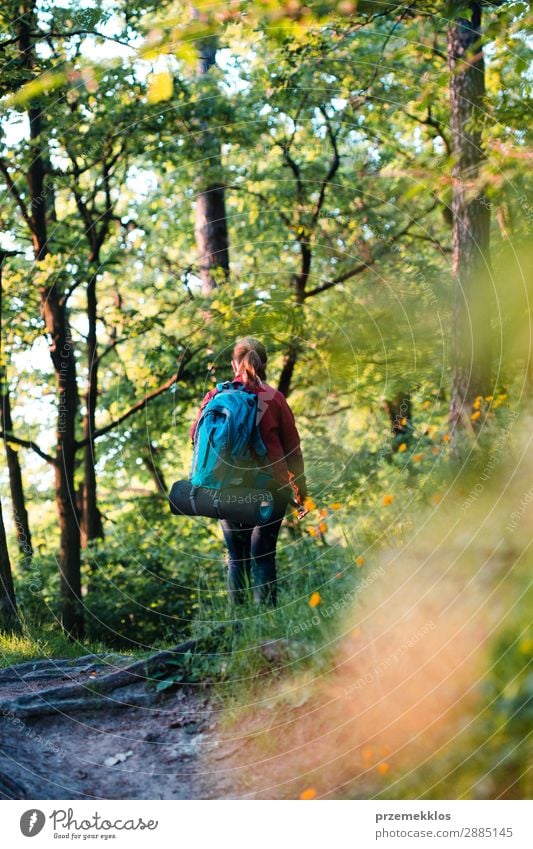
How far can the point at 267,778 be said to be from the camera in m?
4.21

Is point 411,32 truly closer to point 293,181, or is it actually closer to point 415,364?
point 293,181

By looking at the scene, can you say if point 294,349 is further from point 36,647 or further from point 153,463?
point 36,647

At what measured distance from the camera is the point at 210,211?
36.5ft

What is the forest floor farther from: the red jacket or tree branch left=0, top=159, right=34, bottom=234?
tree branch left=0, top=159, right=34, bottom=234

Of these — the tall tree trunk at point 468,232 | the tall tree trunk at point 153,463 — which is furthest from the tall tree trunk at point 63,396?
the tall tree trunk at point 468,232

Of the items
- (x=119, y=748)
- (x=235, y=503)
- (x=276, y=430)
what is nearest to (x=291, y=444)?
(x=276, y=430)

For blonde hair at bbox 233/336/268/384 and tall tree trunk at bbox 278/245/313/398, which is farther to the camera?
tall tree trunk at bbox 278/245/313/398

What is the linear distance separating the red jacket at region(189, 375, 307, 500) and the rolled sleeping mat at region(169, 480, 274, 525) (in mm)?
197

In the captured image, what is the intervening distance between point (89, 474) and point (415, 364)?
495 centimetres

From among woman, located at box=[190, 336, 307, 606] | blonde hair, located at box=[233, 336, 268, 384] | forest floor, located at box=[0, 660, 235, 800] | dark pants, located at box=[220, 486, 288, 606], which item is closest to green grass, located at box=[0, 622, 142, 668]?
forest floor, located at box=[0, 660, 235, 800]

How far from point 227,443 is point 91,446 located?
5104 mm

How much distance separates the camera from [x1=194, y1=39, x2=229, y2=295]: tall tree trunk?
9.67 meters

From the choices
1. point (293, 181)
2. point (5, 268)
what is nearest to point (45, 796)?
point (5, 268)

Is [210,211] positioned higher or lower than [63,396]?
higher
